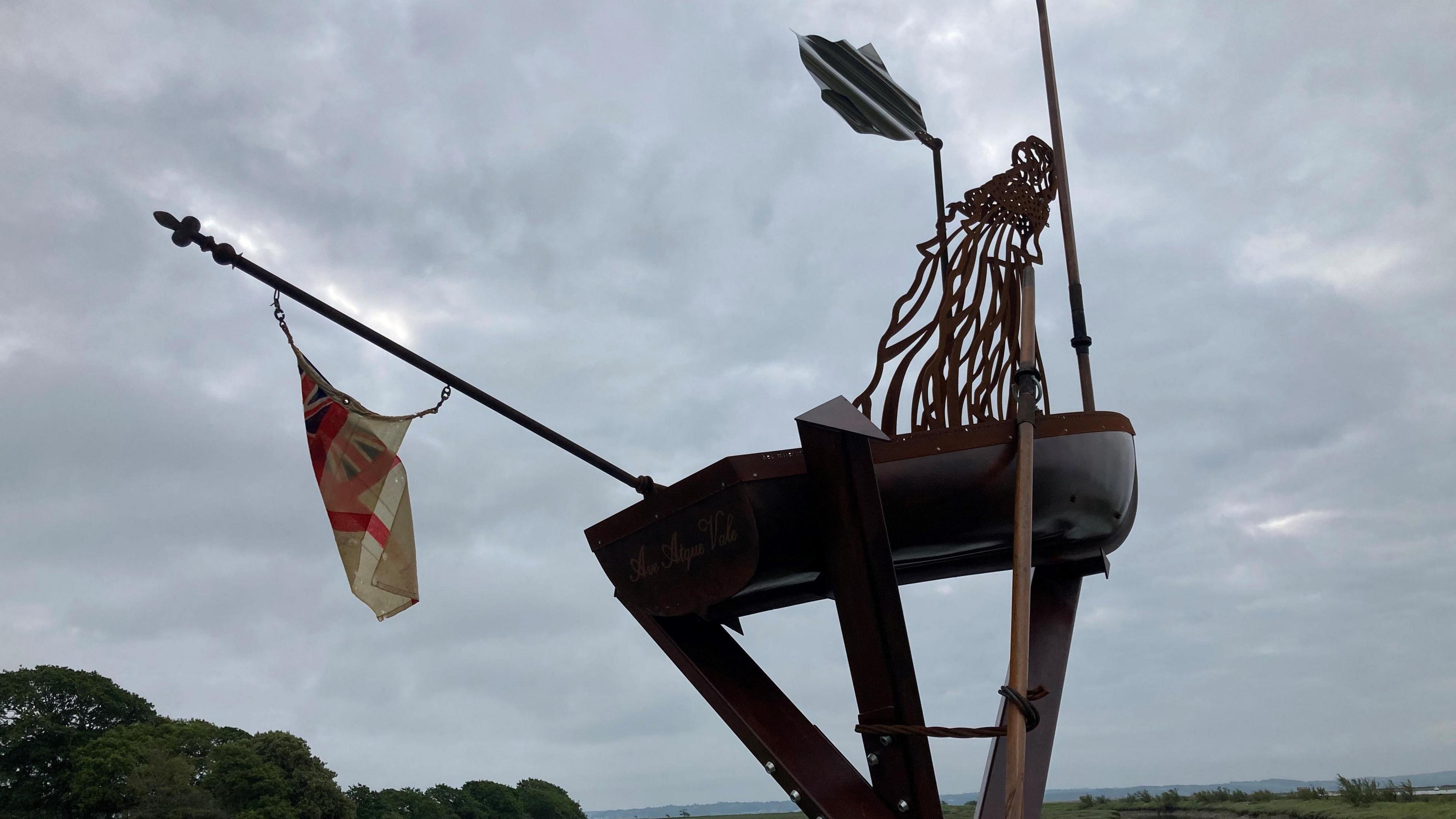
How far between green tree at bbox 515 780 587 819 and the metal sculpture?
166ft

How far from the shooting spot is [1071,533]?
4977 mm

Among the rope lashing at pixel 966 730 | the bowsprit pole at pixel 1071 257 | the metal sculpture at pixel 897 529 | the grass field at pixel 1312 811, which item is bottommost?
the grass field at pixel 1312 811

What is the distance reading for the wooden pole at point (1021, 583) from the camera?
12.6ft

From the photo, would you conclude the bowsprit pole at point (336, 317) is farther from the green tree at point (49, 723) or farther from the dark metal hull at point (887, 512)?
the green tree at point (49, 723)

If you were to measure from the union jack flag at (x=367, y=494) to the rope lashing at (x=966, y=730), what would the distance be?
9.63ft

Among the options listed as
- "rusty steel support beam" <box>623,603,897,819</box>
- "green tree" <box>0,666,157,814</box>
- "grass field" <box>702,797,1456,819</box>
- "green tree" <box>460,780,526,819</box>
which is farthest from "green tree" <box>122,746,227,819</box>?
"rusty steel support beam" <box>623,603,897,819</box>

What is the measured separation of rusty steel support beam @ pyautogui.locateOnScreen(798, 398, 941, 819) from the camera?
13.8 feet

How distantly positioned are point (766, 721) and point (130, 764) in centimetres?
3685

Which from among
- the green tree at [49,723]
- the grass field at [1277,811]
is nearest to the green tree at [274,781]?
the green tree at [49,723]

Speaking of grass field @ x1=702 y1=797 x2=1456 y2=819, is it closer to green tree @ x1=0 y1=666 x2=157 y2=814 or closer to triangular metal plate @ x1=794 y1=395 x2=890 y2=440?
triangular metal plate @ x1=794 y1=395 x2=890 y2=440

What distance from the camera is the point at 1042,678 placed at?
5391 millimetres

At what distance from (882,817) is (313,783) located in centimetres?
3591

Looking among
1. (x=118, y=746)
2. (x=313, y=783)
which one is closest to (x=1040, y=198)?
(x=313, y=783)

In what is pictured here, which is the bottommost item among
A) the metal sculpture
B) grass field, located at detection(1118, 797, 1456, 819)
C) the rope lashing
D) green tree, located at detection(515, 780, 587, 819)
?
green tree, located at detection(515, 780, 587, 819)
